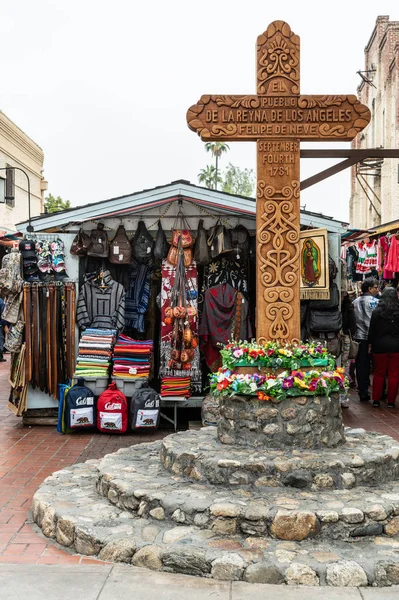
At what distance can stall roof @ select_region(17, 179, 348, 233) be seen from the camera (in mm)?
9086

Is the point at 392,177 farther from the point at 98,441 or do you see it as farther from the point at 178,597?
the point at 178,597

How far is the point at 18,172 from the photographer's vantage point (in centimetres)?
2588

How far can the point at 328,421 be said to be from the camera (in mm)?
5973

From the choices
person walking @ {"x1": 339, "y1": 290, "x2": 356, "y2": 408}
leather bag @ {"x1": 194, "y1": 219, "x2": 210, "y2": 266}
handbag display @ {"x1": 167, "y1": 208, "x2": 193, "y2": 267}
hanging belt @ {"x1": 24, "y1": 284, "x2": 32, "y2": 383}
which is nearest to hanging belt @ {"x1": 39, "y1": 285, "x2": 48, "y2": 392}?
hanging belt @ {"x1": 24, "y1": 284, "x2": 32, "y2": 383}

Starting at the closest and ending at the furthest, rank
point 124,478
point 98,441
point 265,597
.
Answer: point 265,597 → point 124,478 → point 98,441

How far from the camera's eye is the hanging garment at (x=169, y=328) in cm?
938

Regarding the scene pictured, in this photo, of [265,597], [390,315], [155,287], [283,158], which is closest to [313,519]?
[265,597]

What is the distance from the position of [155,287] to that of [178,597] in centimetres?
623

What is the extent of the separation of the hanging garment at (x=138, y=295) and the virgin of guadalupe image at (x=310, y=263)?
87.8 inches

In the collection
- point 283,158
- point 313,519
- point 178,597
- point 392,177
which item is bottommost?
point 178,597

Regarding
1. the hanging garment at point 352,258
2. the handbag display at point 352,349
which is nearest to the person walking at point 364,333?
the handbag display at point 352,349

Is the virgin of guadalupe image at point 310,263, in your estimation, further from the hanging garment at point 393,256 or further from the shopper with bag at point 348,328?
the hanging garment at point 393,256

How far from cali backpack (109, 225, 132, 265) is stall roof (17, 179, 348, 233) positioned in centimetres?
36

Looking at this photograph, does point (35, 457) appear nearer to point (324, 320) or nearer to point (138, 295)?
point (138, 295)
